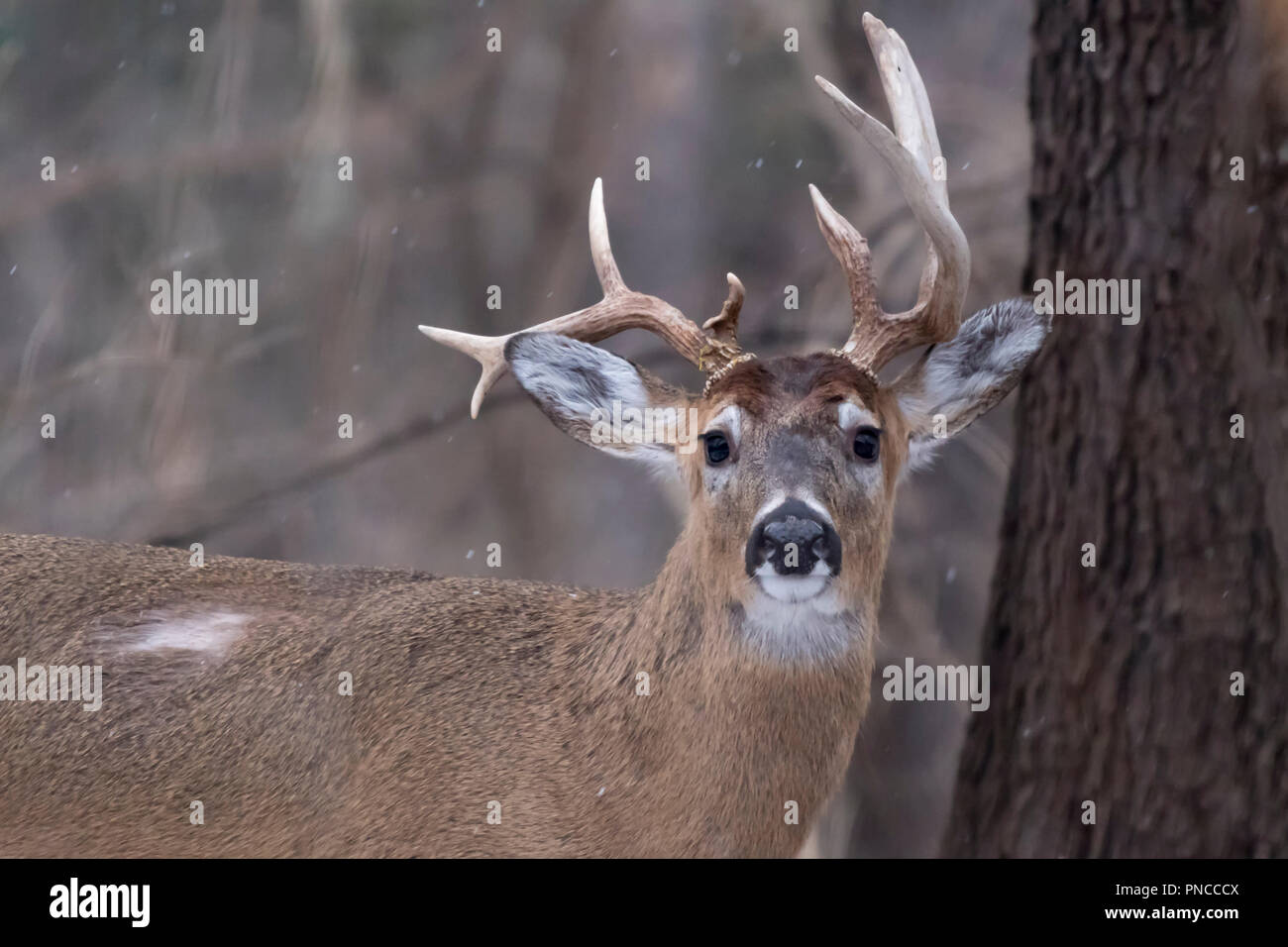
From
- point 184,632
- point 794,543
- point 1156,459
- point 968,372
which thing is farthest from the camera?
point 184,632

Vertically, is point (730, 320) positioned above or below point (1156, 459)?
above

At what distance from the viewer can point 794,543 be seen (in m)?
5.02

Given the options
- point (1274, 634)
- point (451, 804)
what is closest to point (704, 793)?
point (451, 804)

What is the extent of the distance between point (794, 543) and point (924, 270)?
142cm

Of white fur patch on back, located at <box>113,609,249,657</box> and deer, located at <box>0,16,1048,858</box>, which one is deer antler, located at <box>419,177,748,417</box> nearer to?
deer, located at <box>0,16,1048,858</box>

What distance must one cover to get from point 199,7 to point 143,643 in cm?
724

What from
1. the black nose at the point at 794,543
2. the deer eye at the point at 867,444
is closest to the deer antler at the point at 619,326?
the deer eye at the point at 867,444

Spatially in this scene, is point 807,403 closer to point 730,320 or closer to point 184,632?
point 730,320

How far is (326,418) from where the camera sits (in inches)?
442

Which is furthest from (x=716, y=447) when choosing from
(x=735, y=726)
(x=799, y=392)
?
(x=735, y=726)

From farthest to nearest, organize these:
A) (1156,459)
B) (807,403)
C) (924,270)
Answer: (1156,459)
(924,270)
(807,403)

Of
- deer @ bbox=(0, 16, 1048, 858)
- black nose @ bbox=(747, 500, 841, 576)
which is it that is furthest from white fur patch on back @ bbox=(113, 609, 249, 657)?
black nose @ bbox=(747, 500, 841, 576)

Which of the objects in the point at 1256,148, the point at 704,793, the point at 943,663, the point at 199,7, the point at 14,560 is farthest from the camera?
the point at 199,7

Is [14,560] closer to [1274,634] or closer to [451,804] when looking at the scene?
[451,804]
